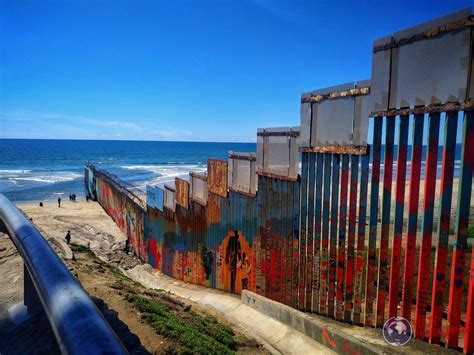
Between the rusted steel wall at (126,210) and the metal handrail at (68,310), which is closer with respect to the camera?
the metal handrail at (68,310)

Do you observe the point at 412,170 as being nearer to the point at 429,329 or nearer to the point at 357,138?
the point at 357,138

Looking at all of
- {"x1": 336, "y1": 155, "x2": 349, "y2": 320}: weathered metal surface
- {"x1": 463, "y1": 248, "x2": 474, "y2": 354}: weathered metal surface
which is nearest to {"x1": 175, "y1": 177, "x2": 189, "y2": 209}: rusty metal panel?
{"x1": 336, "y1": 155, "x2": 349, "y2": 320}: weathered metal surface

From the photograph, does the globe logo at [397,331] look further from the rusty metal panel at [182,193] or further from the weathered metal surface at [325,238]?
the rusty metal panel at [182,193]

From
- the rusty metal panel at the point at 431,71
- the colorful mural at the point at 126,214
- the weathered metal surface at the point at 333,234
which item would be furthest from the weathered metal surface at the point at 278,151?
the colorful mural at the point at 126,214

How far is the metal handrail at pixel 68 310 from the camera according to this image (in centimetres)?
133

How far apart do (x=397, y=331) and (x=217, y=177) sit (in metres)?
5.94

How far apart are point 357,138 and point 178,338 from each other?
3.76 m

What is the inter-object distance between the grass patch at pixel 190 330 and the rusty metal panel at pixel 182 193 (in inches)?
223

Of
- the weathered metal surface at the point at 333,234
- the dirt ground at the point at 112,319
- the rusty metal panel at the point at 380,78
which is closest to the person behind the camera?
the dirt ground at the point at 112,319

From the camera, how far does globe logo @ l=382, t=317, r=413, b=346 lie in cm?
477

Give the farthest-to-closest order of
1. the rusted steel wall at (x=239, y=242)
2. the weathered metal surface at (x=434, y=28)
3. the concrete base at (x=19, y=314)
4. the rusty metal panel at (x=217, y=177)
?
1. the rusty metal panel at (x=217, y=177)
2. the rusted steel wall at (x=239, y=242)
3. the weathered metal surface at (x=434, y=28)
4. the concrete base at (x=19, y=314)

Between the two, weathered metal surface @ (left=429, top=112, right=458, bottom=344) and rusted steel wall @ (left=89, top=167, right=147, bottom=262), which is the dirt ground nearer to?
weathered metal surface @ (left=429, top=112, right=458, bottom=344)

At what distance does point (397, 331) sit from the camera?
4902mm

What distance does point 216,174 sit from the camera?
9789 millimetres
